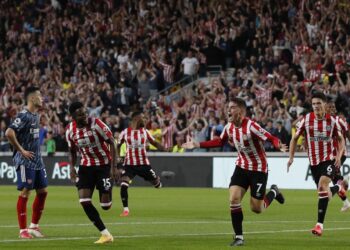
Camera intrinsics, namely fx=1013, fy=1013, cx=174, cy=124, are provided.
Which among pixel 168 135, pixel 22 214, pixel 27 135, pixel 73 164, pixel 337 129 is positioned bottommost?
pixel 22 214

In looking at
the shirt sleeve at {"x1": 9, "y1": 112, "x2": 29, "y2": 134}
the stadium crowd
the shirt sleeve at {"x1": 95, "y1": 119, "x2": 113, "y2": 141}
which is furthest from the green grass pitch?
the stadium crowd

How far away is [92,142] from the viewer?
16.2 metres

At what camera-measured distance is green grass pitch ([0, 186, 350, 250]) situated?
1510 cm

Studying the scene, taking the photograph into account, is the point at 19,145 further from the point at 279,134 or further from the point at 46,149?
the point at 46,149

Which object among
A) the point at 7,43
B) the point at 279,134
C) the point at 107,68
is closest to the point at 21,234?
the point at 279,134

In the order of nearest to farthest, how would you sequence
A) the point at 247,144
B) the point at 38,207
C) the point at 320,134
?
the point at 247,144
the point at 38,207
the point at 320,134

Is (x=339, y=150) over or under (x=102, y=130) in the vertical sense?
under

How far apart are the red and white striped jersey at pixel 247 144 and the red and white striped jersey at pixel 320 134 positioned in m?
2.18

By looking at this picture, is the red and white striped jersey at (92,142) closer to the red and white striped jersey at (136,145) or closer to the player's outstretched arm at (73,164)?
the player's outstretched arm at (73,164)

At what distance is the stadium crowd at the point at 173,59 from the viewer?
3497 centimetres

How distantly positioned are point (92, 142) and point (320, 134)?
161 inches

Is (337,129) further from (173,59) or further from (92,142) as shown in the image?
(173,59)

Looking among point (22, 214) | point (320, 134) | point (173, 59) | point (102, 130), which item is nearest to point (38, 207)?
point (22, 214)

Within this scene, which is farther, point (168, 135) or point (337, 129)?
point (168, 135)
